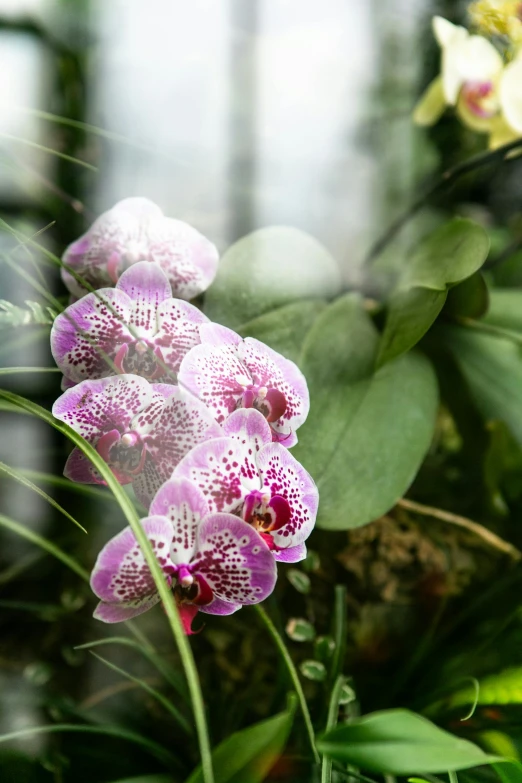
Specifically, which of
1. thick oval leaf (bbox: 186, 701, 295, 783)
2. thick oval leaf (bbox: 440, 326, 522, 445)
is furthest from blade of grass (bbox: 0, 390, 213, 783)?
thick oval leaf (bbox: 440, 326, 522, 445)

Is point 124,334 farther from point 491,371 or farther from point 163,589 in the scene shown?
point 491,371

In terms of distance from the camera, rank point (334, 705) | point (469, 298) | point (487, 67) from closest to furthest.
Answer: point (334, 705) < point (469, 298) < point (487, 67)

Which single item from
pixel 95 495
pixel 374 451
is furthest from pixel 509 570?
pixel 95 495

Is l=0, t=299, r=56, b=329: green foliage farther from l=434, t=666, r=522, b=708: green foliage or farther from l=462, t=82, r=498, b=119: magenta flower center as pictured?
l=462, t=82, r=498, b=119: magenta flower center

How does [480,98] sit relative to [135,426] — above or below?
above

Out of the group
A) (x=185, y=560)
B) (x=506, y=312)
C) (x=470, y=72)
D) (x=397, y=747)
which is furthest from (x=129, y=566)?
(x=470, y=72)

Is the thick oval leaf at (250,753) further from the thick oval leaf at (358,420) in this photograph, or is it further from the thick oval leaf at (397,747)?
the thick oval leaf at (358,420)

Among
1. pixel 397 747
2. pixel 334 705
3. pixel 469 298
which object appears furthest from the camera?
pixel 469 298
